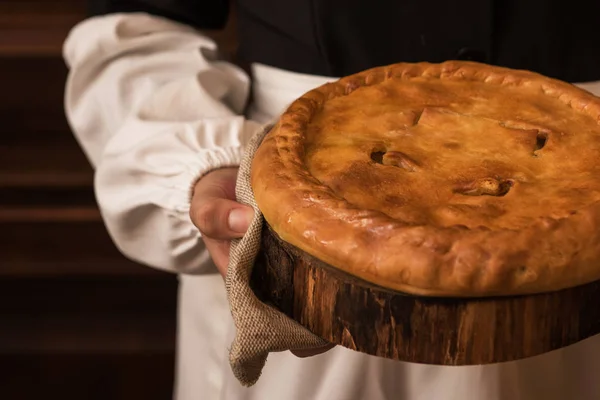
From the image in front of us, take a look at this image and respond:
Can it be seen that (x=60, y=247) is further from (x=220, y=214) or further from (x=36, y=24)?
(x=220, y=214)

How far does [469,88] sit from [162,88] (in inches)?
16.5

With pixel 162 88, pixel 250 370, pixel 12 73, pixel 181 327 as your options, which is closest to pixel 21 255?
pixel 12 73

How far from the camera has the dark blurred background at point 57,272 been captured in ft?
6.04

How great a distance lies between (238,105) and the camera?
40.4 inches

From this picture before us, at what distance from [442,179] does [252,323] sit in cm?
18

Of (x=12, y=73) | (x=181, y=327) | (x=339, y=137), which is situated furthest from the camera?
(x=12, y=73)

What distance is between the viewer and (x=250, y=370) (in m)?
0.63

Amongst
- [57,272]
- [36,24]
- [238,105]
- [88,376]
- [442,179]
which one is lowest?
[88,376]

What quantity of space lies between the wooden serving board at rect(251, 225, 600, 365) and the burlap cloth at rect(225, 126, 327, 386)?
0.09 ft

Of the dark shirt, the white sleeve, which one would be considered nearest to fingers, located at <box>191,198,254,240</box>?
the white sleeve

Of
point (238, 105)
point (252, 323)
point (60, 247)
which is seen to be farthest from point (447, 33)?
point (60, 247)

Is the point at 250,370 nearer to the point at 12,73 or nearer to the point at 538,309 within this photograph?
the point at 538,309

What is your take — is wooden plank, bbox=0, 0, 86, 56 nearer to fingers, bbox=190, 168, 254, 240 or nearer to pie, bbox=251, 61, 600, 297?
fingers, bbox=190, 168, 254, 240

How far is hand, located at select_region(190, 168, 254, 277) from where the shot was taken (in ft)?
2.09
